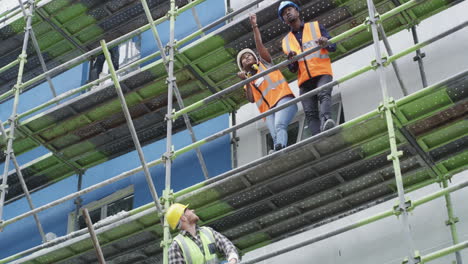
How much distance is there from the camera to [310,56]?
1340cm

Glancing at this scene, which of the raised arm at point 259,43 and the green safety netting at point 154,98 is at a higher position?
the green safety netting at point 154,98

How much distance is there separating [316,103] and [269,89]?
76 cm

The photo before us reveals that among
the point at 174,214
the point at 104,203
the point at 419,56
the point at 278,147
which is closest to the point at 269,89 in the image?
the point at 278,147

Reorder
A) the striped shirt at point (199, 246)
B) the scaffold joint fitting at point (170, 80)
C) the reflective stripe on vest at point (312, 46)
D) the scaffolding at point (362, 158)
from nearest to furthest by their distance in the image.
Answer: the scaffolding at point (362, 158) → the striped shirt at point (199, 246) → the reflective stripe on vest at point (312, 46) → the scaffold joint fitting at point (170, 80)

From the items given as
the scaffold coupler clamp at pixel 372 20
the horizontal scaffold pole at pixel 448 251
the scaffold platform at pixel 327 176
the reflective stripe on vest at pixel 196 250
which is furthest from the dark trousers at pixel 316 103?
the horizontal scaffold pole at pixel 448 251

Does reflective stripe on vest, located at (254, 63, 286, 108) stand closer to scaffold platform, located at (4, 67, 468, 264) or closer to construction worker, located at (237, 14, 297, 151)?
construction worker, located at (237, 14, 297, 151)

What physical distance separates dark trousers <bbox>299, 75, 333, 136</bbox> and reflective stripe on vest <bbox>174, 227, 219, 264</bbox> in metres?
1.94

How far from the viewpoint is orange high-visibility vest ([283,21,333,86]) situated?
1330 centimetres

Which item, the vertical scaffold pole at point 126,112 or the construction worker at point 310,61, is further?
the construction worker at point 310,61

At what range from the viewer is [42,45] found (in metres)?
17.8

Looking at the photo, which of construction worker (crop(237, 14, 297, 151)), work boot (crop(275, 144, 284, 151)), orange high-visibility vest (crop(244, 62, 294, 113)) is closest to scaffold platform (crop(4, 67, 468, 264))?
work boot (crop(275, 144, 284, 151))

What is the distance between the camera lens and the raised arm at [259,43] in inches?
528

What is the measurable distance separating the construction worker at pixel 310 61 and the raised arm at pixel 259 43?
0.82ft

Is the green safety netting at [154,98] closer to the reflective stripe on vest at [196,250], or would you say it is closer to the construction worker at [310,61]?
the construction worker at [310,61]
